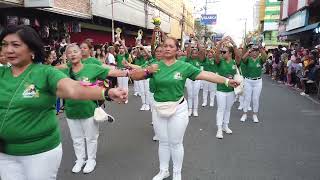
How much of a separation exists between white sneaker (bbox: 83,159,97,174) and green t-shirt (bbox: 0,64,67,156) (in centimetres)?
289

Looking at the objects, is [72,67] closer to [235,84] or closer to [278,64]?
[235,84]

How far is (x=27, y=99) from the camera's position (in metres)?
2.89

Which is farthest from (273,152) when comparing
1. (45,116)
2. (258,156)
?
(45,116)

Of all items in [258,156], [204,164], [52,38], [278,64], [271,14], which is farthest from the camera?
[271,14]

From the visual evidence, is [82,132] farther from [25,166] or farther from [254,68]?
[254,68]

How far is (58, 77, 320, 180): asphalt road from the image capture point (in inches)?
230

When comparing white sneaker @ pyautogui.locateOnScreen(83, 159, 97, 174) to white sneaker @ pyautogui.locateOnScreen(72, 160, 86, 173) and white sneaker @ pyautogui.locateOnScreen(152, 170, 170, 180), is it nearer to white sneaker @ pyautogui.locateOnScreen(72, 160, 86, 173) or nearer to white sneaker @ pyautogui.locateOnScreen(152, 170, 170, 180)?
white sneaker @ pyautogui.locateOnScreen(72, 160, 86, 173)

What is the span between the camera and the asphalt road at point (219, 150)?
230 inches

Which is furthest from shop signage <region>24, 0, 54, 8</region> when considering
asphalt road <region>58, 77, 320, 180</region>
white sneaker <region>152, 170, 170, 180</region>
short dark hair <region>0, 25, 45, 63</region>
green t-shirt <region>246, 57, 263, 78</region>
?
short dark hair <region>0, 25, 45, 63</region>

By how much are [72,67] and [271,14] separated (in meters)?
74.8

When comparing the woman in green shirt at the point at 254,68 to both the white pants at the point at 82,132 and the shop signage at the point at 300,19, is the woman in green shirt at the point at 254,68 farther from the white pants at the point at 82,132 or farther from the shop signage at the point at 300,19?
the shop signage at the point at 300,19

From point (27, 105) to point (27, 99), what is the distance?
1.9 inches

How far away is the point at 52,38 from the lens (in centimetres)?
1600

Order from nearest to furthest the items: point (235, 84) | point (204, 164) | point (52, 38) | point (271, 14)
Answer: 1. point (235, 84)
2. point (204, 164)
3. point (52, 38)
4. point (271, 14)
